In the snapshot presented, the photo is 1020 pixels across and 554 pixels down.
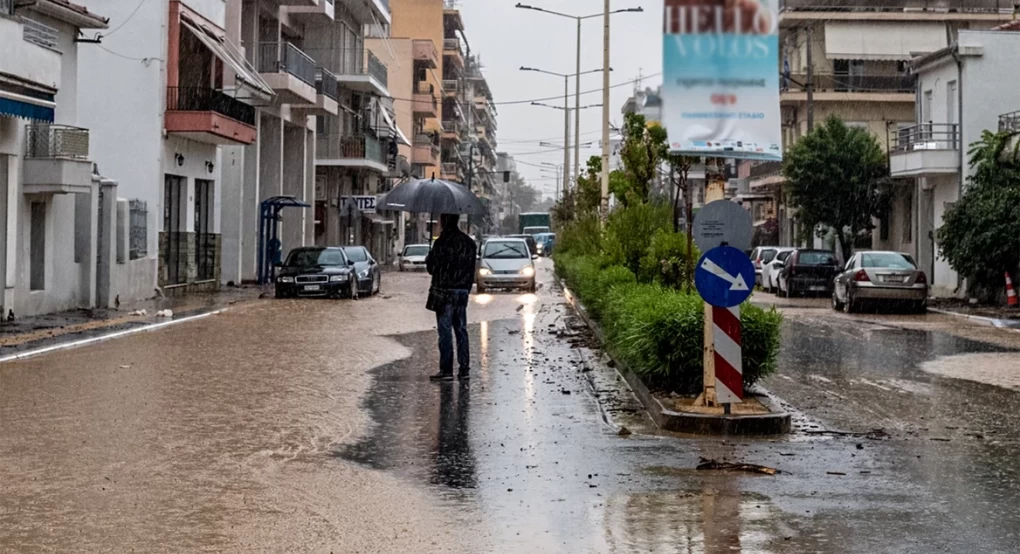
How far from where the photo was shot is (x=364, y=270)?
37.2 metres

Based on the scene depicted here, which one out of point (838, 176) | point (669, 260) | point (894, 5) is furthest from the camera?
point (894, 5)

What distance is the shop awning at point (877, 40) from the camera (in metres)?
58.9

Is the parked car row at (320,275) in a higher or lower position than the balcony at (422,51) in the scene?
lower

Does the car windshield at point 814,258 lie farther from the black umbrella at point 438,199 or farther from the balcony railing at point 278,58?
the balcony railing at point 278,58

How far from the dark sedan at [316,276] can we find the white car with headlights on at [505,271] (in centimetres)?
553

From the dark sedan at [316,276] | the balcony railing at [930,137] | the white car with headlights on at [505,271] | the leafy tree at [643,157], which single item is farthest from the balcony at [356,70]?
the leafy tree at [643,157]

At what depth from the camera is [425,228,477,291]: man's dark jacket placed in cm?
1567

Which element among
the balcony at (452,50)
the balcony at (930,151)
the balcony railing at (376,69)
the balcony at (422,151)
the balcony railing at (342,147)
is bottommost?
the balcony at (930,151)

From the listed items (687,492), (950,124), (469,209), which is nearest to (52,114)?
(469,209)

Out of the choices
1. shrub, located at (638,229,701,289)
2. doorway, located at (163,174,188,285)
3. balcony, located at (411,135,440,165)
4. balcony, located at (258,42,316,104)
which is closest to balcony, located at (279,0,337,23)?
balcony, located at (258,42,316,104)

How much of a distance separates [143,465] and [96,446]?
3.33 ft

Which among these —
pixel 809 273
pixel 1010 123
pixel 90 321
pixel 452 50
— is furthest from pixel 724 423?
pixel 452 50

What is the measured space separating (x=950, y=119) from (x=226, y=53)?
69.8 ft

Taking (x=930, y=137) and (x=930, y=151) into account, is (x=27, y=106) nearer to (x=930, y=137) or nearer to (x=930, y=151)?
(x=930, y=151)
